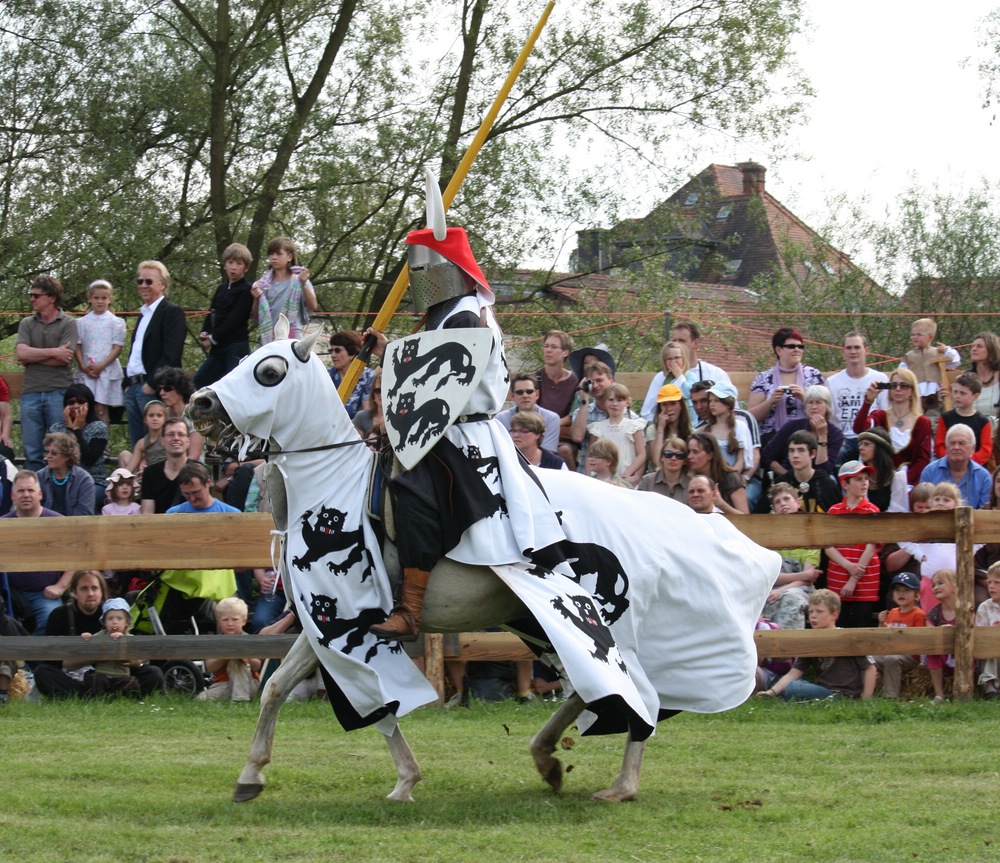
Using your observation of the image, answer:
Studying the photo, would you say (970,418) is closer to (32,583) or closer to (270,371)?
(270,371)

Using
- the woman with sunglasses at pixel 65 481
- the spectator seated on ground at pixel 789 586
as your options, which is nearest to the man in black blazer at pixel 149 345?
the woman with sunglasses at pixel 65 481

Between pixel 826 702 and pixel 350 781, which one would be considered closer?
pixel 350 781

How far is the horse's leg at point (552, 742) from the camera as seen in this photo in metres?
6.89

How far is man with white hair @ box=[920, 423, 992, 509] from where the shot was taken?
10383 mm

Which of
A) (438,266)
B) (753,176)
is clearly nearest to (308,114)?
(753,176)

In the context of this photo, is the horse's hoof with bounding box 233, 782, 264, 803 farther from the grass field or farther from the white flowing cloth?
the white flowing cloth

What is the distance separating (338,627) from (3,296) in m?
13.7

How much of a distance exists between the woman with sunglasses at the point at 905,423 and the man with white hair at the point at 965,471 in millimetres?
478

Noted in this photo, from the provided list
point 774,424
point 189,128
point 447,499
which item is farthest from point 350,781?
point 189,128

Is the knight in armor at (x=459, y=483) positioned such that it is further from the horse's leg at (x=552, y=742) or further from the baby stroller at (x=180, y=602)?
the baby stroller at (x=180, y=602)

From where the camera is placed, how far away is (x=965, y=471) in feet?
34.7

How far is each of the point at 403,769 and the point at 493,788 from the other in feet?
1.84

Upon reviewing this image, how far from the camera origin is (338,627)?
640cm

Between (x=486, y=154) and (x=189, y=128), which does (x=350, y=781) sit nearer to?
(x=486, y=154)
